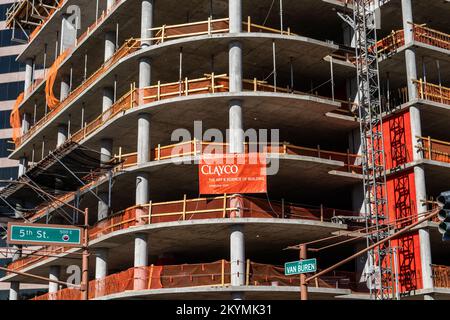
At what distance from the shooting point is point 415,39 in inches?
1866

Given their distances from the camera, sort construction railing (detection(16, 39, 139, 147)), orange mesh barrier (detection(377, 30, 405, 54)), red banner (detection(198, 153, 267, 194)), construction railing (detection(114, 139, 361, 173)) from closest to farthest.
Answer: red banner (detection(198, 153, 267, 194))
construction railing (detection(114, 139, 361, 173))
construction railing (detection(16, 39, 139, 147))
orange mesh barrier (detection(377, 30, 405, 54))

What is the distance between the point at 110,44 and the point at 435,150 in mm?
23655

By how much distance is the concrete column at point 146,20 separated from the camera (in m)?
45.8

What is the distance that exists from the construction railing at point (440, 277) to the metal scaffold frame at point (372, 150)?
7.83 feet

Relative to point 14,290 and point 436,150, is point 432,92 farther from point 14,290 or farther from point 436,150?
point 14,290

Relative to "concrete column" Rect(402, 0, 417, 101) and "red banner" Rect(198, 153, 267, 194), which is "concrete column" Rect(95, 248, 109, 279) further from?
"concrete column" Rect(402, 0, 417, 101)

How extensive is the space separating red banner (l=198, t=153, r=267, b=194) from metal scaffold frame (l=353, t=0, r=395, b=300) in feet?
23.7

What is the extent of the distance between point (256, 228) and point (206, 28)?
41.7 feet

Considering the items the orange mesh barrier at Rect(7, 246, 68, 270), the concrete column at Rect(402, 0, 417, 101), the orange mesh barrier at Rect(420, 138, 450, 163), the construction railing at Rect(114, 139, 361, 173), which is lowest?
the orange mesh barrier at Rect(7, 246, 68, 270)

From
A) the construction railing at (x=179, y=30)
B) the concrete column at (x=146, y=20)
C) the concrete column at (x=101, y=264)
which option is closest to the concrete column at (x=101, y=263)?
the concrete column at (x=101, y=264)

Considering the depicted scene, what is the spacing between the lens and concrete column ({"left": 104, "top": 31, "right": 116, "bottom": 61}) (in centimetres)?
5191

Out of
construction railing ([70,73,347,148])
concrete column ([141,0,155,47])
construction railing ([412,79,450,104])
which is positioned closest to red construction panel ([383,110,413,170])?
construction railing ([412,79,450,104])

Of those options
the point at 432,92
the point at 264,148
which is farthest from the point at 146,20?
the point at 432,92
